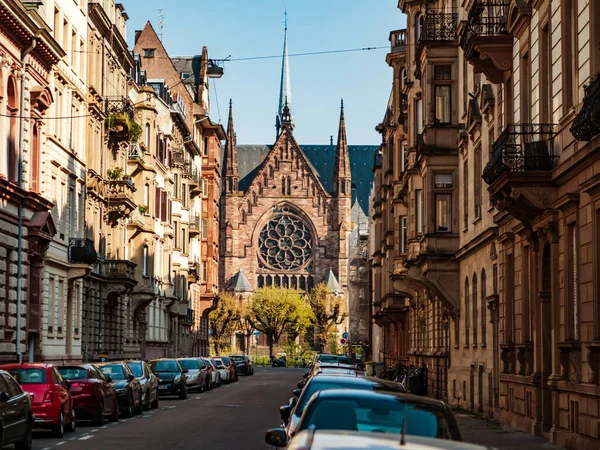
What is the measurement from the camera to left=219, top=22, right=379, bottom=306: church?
449ft

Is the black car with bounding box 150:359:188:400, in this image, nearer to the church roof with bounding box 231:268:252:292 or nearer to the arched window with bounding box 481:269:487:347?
the arched window with bounding box 481:269:487:347

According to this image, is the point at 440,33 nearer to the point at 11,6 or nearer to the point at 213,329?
the point at 11,6

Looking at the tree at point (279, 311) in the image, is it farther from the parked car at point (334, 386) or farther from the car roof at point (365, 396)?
the car roof at point (365, 396)

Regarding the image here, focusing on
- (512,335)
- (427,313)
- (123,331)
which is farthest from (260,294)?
(512,335)

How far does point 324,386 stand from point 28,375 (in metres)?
10.5

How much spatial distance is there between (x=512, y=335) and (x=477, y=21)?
6.67 meters

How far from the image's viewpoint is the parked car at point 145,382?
108ft

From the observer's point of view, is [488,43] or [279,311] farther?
[279,311]

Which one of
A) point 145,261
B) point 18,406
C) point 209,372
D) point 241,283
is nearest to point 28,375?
point 18,406

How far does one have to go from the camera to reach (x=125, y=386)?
2973cm

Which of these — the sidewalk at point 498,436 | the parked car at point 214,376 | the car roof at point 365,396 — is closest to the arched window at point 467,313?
the sidewalk at point 498,436

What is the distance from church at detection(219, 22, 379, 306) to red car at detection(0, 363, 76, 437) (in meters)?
113

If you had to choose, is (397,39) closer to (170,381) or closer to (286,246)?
(170,381)

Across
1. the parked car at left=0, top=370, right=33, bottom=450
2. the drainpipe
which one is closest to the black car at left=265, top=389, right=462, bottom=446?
the parked car at left=0, top=370, right=33, bottom=450
